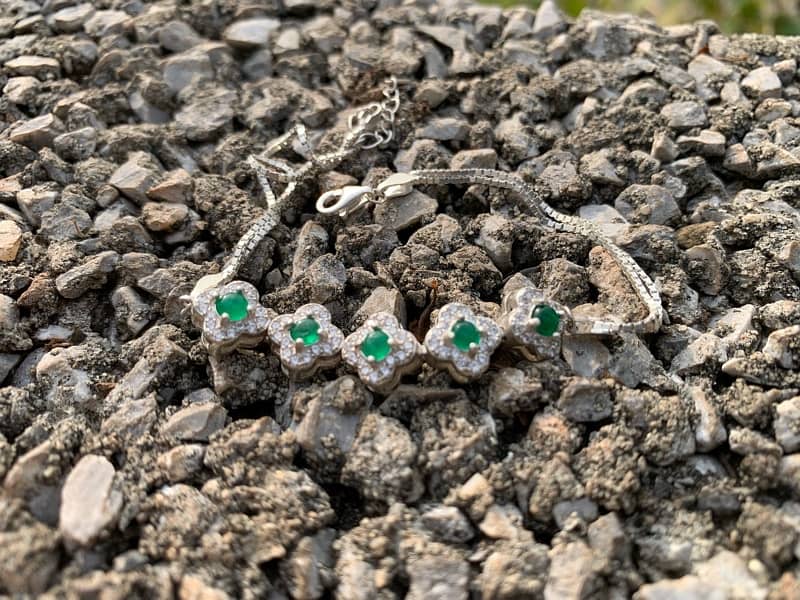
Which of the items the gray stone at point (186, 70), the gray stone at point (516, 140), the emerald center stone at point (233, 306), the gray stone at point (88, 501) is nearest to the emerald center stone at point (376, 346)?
the emerald center stone at point (233, 306)

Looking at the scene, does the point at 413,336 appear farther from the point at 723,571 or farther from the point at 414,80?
the point at 414,80

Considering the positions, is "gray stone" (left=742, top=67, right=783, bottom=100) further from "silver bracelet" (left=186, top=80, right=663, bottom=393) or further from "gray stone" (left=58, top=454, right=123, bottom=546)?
"gray stone" (left=58, top=454, right=123, bottom=546)

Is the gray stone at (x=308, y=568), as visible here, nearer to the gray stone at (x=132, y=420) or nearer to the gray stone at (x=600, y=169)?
the gray stone at (x=132, y=420)

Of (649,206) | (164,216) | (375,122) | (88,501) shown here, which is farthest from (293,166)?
(88,501)

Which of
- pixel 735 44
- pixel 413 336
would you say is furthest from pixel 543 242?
pixel 735 44

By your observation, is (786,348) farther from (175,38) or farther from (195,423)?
(175,38)

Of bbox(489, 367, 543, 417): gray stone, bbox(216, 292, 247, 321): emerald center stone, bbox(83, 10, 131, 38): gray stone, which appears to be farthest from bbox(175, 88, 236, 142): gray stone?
bbox(489, 367, 543, 417): gray stone
